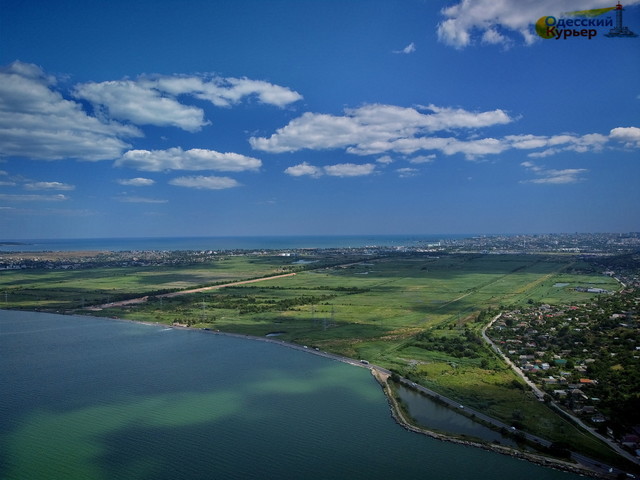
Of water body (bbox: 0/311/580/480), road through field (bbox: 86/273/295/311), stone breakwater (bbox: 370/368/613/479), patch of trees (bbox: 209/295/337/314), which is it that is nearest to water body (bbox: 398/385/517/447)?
stone breakwater (bbox: 370/368/613/479)

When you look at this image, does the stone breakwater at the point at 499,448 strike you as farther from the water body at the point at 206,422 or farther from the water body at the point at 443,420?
the water body at the point at 443,420

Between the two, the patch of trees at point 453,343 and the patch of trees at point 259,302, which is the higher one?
the patch of trees at point 259,302

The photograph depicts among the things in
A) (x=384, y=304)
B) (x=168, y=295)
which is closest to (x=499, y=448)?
(x=384, y=304)

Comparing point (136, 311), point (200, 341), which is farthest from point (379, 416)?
point (136, 311)

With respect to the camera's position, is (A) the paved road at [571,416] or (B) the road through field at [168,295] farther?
(B) the road through field at [168,295]

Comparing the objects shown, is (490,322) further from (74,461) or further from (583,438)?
(74,461)

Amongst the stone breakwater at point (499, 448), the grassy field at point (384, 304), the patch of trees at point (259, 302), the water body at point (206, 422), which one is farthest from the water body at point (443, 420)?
the patch of trees at point (259, 302)
